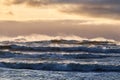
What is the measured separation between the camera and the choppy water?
4294cm

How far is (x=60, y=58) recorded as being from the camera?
50.7 m

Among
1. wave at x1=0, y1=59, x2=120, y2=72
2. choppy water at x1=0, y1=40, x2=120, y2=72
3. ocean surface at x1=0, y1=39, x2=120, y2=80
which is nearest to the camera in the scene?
ocean surface at x1=0, y1=39, x2=120, y2=80

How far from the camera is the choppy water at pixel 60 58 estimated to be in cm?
4294

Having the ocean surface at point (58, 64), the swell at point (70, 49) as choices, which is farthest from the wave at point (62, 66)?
the swell at point (70, 49)

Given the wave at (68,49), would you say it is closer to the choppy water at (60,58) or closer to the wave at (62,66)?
the choppy water at (60,58)

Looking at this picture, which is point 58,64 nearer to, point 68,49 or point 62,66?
point 62,66

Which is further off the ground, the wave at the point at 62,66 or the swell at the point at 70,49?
the swell at the point at 70,49

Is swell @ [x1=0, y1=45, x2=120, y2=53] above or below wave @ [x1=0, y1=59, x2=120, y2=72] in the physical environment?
above

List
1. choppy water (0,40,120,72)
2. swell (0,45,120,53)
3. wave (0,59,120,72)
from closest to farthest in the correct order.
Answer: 1. wave (0,59,120,72)
2. choppy water (0,40,120,72)
3. swell (0,45,120,53)

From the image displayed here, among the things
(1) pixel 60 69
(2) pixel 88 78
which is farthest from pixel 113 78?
(1) pixel 60 69

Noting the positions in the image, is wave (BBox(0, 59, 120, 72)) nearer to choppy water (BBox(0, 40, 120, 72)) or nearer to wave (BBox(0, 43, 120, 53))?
choppy water (BBox(0, 40, 120, 72))

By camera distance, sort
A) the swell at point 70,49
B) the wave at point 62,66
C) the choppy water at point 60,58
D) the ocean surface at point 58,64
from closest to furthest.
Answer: the ocean surface at point 58,64 → the wave at point 62,66 → the choppy water at point 60,58 → the swell at point 70,49

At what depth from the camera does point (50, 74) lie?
37.9 meters

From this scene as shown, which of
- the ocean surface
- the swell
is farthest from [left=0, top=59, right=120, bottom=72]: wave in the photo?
the swell
